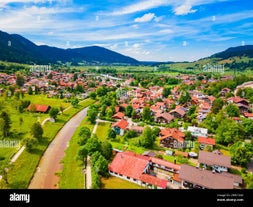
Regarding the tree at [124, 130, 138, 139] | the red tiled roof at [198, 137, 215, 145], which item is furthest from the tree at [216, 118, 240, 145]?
the tree at [124, 130, 138, 139]

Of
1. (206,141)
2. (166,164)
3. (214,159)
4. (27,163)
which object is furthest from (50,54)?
(214,159)

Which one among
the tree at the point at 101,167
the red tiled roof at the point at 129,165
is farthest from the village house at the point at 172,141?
the tree at the point at 101,167

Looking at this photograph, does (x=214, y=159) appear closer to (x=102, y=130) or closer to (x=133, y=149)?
(x=133, y=149)

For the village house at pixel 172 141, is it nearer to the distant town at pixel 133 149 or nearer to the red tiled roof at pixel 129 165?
the distant town at pixel 133 149

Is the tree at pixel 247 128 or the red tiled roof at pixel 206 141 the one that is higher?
the tree at pixel 247 128

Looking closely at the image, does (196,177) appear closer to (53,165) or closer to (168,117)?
(53,165)
